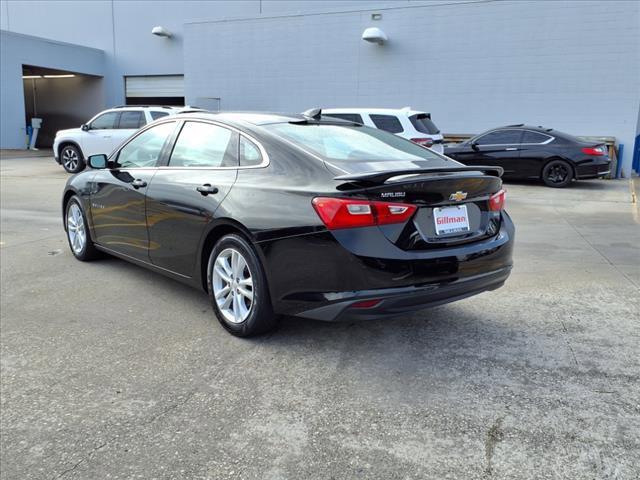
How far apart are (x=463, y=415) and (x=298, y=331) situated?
1.48 meters

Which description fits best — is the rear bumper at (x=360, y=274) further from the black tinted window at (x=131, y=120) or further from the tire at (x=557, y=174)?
the black tinted window at (x=131, y=120)

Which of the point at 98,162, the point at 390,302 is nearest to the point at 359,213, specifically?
the point at 390,302

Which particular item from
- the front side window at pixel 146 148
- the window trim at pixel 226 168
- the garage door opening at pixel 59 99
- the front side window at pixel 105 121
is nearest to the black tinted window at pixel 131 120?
the front side window at pixel 105 121

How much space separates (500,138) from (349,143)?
35.5 feet

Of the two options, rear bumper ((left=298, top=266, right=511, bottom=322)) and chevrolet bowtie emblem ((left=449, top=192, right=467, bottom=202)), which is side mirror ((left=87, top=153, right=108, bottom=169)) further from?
chevrolet bowtie emblem ((left=449, top=192, right=467, bottom=202))

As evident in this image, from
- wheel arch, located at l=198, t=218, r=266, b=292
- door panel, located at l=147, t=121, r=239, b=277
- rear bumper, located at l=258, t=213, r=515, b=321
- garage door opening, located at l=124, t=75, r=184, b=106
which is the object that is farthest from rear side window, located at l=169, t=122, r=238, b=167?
garage door opening, located at l=124, t=75, r=184, b=106

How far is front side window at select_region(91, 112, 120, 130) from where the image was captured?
15070 mm

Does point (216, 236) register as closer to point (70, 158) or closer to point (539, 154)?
point (539, 154)

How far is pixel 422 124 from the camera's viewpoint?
12.9 metres

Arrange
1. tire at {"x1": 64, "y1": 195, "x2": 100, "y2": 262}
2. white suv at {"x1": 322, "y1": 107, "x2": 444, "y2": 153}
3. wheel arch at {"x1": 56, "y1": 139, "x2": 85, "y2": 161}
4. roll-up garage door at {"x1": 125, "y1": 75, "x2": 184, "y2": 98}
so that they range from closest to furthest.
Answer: tire at {"x1": 64, "y1": 195, "x2": 100, "y2": 262}, white suv at {"x1": 322, "y1": 107, "x2": 444, "y2": 153}, wheel arch at {"x1": 56, "y1": 139, "x2": 85, "y2": 161}, roll-up garage door at {"x1": 125, "y1": 75, "x2": 184, "y2": 98}

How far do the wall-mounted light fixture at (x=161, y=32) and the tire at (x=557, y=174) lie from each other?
18362mm

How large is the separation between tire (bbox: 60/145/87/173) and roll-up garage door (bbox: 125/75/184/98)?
11237 mm

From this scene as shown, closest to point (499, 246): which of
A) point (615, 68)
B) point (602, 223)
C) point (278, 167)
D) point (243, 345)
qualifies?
point (278, 167)

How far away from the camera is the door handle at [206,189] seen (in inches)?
160
